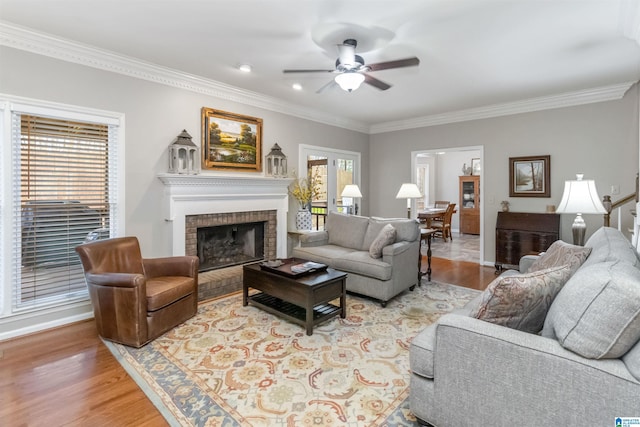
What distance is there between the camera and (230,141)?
4449 mm

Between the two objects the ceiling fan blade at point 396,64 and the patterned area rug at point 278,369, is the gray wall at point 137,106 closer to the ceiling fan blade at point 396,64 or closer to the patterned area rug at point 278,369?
the patterned area rug at point 278,369

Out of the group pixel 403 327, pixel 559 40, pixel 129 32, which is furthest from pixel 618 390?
pixel 129 32

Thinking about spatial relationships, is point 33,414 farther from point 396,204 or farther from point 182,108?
point 396,204

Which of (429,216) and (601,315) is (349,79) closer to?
(601,315)

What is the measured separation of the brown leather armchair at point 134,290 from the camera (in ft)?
8.54

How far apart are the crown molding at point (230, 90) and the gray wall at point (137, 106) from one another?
71 mm

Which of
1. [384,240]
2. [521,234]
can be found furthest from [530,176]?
[384,240]

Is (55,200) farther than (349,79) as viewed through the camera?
Yes

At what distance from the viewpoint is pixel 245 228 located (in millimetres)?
4867

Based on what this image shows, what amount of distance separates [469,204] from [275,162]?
6.95m

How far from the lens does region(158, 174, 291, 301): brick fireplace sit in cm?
381

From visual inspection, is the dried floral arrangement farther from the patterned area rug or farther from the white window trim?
the white window trim

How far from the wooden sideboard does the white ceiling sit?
1892 millimetres

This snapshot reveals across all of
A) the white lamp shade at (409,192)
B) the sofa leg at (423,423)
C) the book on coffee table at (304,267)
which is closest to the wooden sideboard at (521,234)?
the white lamp shade at (409,192)
